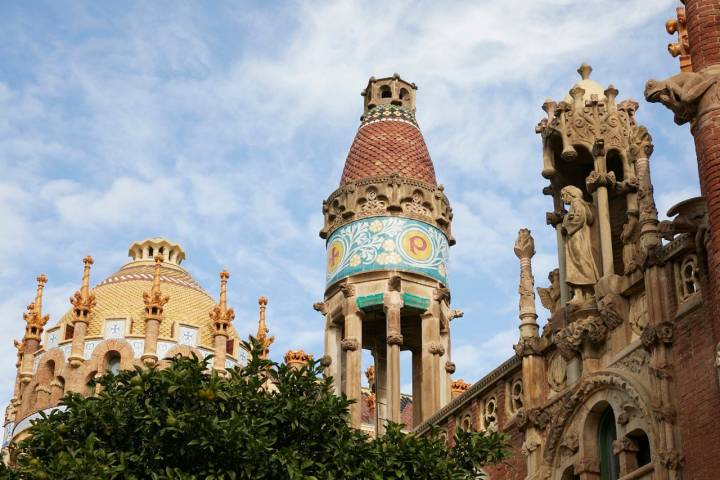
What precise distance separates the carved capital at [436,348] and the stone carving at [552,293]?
21.5 feet

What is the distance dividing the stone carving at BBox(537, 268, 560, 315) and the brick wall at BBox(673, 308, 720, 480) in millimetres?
4746

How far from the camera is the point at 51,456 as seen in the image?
58.0 feet

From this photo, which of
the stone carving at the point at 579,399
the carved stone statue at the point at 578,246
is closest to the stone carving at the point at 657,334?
the stone carving at the point at 579,399

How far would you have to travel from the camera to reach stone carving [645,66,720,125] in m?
18.0

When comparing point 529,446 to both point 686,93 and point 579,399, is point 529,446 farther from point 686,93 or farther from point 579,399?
point 686,93

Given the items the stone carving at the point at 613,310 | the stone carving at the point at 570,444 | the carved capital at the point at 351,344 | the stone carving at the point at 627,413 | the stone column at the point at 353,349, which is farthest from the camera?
the carved capital at the point at 351,344

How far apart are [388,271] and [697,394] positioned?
43.0 feet

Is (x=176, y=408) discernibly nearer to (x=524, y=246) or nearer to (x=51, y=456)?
(x=51, y=456)

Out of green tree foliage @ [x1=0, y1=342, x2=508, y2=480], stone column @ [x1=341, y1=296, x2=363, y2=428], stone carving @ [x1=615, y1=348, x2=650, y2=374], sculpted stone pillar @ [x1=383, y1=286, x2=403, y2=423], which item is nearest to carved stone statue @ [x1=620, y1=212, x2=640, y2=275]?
stone carving @ [x1=615, y1=348, x2=650, y2=374]

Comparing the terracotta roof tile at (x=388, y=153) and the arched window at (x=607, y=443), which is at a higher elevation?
the terracotta roof tile at (x=388, y=153)

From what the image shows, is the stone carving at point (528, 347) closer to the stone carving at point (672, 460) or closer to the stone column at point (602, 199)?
the stone column at point (602, 199)

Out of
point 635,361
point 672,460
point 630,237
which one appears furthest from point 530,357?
point 672,460

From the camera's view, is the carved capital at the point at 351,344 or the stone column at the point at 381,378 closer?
the carved capital at the point at 351,344

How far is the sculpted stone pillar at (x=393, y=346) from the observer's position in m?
28.3
